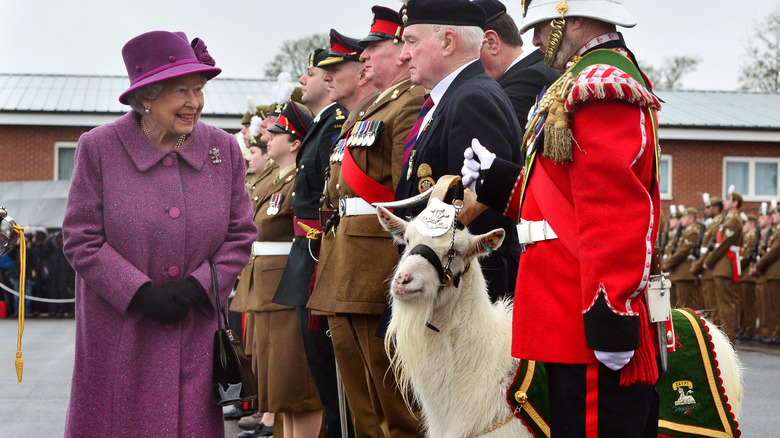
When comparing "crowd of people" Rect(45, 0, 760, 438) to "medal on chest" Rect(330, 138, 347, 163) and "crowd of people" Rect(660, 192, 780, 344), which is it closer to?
"medal on chest" Rect(330, 138, 347, 163)

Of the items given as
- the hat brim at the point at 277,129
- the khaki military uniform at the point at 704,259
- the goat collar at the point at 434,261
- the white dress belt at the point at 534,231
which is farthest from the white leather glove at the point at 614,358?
the khaki military uniform at the point at 704,259

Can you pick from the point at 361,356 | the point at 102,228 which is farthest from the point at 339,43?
the point at 102,228

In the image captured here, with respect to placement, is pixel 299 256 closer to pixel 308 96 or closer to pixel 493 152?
pixel 308 96

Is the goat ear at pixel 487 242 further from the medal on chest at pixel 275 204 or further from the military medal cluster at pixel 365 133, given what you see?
the medal on chest at pixel 275 204

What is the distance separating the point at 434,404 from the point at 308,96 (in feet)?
11.5

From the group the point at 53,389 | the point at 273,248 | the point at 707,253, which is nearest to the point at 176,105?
the point at 273,248

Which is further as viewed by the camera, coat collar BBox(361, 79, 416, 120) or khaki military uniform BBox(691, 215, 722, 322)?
khaki military uniform BBox(691, 215, 722, 322)

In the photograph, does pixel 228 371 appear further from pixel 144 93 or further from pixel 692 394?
pixel 692 394

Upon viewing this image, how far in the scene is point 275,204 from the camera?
7320mm

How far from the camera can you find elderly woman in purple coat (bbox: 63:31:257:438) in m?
4.09

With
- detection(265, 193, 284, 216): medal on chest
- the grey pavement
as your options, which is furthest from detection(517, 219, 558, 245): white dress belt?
the grey pavement

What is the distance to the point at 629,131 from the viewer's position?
11.0ft

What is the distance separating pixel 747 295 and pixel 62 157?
2114 cm

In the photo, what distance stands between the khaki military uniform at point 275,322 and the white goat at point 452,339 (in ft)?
7.99
